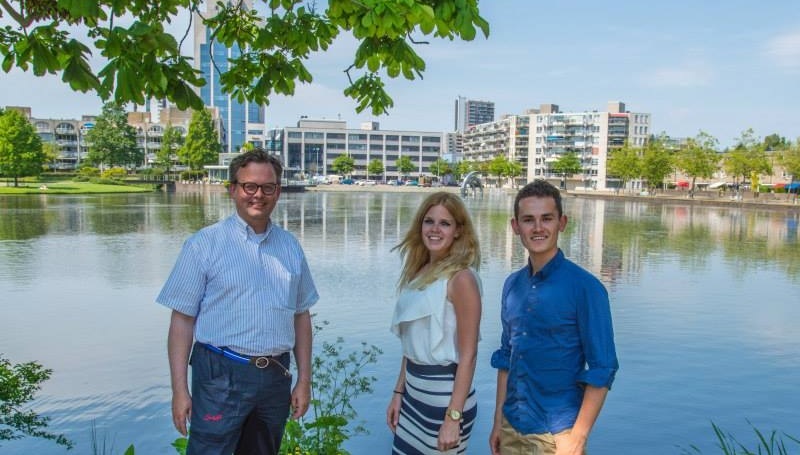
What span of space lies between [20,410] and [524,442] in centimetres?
578

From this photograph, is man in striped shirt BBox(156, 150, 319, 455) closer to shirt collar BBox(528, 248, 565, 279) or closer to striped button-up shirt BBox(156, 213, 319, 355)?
striped button-up shirt BBox(156, 213, 319, 355)

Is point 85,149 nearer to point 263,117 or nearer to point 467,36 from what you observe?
point 263,117

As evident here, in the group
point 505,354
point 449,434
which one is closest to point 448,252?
point 505,354

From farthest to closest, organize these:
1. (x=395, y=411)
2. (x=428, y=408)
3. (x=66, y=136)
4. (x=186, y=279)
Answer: (x=66, y=136), (x=395, y=411), (x=428, y=408), (x=186, y=279)

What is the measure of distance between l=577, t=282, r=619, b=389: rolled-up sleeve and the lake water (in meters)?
4.06

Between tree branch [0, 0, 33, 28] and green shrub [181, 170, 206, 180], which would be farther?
green shrub [181, 170, 206, 180]

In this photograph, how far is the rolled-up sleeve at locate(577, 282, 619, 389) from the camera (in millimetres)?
2646

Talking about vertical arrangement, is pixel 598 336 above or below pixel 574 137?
below

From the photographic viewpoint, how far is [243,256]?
3076mm

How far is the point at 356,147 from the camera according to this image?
497 ft

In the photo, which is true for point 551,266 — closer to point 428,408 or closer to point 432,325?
point 432,325

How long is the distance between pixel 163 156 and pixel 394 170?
234 feet

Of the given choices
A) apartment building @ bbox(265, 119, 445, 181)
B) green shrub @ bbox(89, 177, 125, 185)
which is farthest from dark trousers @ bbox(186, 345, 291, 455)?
apartment building @ bbox(265, 119, 445, 181)

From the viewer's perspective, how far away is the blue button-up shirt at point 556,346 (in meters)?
2.67
